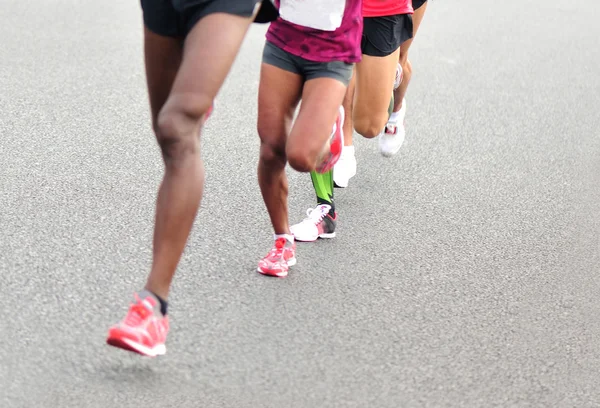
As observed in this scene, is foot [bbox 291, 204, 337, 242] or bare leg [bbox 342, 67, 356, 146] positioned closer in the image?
foot [bbox 291, 204, 337, 242]

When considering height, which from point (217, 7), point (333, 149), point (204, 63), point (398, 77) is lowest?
point (398, 77)

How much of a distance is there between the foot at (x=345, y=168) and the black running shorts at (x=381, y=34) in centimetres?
72

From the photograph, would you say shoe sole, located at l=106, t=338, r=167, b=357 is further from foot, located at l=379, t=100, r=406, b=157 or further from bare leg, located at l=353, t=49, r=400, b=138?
foot, located at l=379, t=100, r=406, b=157

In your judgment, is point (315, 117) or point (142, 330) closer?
point (142, 330)

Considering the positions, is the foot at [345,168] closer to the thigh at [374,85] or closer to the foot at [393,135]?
the thigh at [374,85]

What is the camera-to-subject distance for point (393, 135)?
700cm

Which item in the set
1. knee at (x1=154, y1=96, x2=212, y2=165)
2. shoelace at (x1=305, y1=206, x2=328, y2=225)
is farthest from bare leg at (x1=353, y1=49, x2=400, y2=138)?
knee at (x1=154, y1=96, x2=212, y2=165)

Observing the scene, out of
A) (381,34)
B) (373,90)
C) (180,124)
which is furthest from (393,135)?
(180,124)

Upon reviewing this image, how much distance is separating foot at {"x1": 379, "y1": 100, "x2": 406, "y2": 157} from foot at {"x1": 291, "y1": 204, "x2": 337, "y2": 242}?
5.17 feet

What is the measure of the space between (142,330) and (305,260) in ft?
5.41

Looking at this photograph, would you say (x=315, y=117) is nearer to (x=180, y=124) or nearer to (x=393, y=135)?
(x=180, y=124)

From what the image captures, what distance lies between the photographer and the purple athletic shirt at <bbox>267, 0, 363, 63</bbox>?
15.1 ft

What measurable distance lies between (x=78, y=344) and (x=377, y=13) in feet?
8.86

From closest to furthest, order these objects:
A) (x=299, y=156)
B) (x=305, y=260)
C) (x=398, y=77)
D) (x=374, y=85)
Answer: (x=299, y=156), (x=305, y=260), (x=374, y=85), (x=398, y=77)
